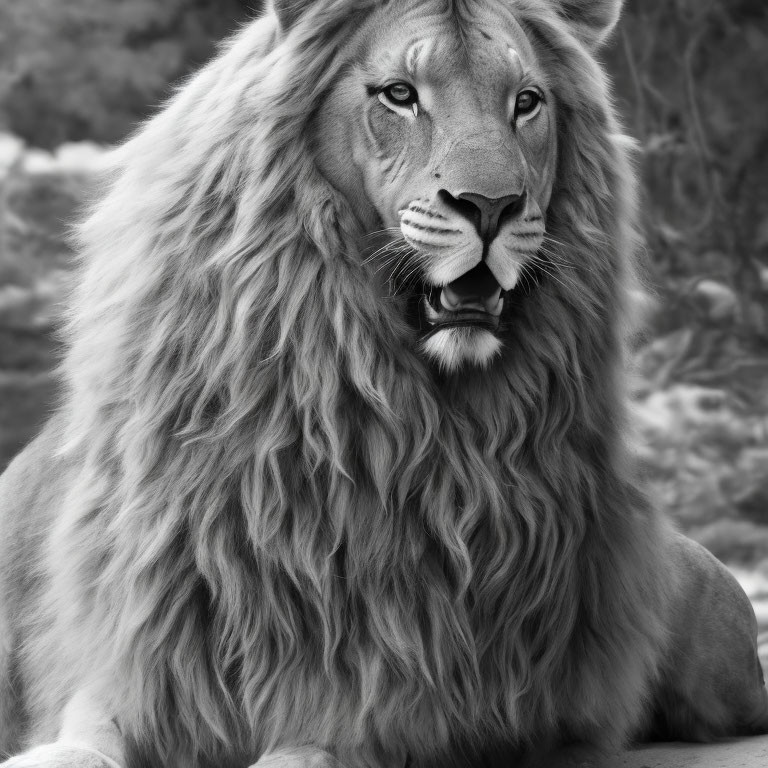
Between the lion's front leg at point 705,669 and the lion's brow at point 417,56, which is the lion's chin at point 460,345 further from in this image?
the lion's front leg at point 705,669

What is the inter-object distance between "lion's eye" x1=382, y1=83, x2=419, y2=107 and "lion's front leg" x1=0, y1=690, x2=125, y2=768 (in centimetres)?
149

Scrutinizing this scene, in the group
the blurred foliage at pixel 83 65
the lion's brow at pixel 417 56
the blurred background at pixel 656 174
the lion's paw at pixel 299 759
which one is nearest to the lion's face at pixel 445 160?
the lion's brow at pixel 417 56

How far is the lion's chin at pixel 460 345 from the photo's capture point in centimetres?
312

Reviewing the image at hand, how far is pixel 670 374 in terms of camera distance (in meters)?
7.47

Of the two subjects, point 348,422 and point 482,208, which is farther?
point 348,422

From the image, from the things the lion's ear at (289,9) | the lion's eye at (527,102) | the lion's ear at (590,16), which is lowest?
the lion's eye at (527,102)

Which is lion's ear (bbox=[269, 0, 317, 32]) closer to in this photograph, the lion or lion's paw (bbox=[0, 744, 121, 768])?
the lion

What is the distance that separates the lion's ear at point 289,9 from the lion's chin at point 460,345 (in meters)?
0.78

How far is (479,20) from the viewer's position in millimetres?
3215

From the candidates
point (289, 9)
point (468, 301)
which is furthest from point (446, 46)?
point (468, 301)

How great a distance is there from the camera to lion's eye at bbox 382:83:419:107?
3.15 meters

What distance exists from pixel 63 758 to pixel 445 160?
1439 mm

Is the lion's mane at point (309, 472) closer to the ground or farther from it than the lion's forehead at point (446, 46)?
closer to the ground

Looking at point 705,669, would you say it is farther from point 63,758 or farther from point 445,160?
point 63,758
